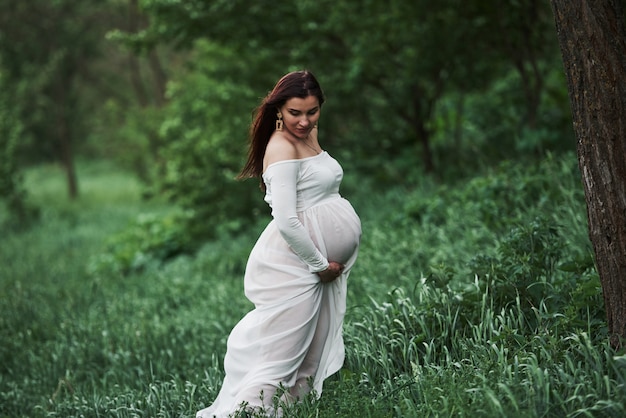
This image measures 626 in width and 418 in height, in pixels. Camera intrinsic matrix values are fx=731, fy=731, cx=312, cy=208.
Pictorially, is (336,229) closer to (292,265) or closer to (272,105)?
(292,265)

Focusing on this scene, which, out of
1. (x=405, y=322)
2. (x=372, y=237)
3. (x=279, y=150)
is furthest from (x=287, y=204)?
(x=372, y=237)

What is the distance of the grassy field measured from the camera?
340cm

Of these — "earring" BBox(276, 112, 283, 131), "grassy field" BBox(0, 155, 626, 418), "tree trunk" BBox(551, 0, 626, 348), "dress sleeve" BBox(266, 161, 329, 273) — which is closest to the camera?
"tree trunk" BBox(551, 0, 626, 348)

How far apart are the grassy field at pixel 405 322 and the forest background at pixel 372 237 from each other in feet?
0.07

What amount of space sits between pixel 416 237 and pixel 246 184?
407cm

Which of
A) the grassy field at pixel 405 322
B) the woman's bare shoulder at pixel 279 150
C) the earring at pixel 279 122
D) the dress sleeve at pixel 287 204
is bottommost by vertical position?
the grassy field at pixel 405 322

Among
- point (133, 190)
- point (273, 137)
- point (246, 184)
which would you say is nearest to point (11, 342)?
point (273, 137)

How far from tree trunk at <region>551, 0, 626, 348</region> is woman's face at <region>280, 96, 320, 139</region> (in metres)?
1.22

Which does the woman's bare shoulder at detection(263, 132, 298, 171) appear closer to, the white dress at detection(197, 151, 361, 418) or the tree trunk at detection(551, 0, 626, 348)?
the white dress at detection(197, 151, 361, 418)

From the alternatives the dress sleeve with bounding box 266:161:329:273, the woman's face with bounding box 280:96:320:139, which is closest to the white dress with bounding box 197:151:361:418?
the dress sleeve with bounding box 266:161:329:273

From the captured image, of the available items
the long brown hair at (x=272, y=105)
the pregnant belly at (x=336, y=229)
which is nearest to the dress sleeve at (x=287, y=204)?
the pregnant belly at (x=336, y=229)

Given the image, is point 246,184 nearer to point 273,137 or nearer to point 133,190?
point 273,137

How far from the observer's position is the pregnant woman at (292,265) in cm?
364

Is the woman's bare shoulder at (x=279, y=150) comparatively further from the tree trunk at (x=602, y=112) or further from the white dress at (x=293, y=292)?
the tree trunk at (x=602, y=112)
